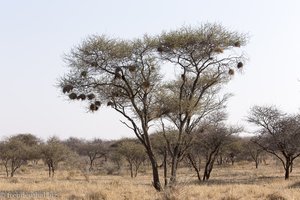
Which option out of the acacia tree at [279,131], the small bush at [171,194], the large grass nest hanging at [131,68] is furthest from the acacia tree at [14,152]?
the small bush at [171,194]

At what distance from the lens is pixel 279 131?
40.5m

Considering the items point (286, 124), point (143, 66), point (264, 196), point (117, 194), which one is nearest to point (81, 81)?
point (143, 66)

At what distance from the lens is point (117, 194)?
685 inches

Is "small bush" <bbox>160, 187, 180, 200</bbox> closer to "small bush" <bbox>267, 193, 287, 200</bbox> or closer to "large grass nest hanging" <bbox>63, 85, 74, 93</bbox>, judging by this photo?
"small bush" <bbox>267, 193, 287, 200</bbox>

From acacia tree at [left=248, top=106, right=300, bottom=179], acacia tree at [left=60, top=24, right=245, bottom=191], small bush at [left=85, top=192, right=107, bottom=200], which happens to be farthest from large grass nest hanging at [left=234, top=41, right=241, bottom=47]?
acacia tree at [left=248, top=106, right=300, bottom=179]

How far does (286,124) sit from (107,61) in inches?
899

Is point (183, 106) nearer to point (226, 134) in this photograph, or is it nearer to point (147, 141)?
point (147, 141)

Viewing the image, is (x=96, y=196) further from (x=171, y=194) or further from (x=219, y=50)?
(x=219, y=50)

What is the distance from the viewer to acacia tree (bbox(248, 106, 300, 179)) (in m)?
38.6

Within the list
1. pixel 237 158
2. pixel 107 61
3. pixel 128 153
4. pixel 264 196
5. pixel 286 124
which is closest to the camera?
pixel 264 196

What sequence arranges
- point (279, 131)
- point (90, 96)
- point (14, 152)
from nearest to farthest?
point (90, 96), point (279, 131), point (14, 152)

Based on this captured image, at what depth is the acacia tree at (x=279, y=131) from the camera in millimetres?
38625

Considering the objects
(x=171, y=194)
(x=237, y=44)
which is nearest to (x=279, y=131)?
(x=237, y=44)

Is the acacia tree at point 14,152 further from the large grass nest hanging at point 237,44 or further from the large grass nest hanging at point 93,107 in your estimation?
the large grass nest hanging at point 237,44
